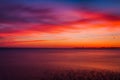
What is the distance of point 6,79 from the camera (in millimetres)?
32906

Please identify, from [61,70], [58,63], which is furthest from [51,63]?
[61,70]

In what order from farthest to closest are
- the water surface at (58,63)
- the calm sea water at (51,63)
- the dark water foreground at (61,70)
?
A: the water surface at (58,63)
the calm sea water at (51,63)
the dark water foreground at (61,70)

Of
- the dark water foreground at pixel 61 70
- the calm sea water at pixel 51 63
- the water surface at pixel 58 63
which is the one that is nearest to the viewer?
the dark water foreground at pixel 61 70

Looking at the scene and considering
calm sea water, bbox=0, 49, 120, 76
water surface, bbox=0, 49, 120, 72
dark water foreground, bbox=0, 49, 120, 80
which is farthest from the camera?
water surface, bbox=0, 49, 120, 72

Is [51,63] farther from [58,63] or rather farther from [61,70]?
[61,70]

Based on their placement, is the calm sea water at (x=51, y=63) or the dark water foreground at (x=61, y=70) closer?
the dark water foreground at (x=61, y=70)

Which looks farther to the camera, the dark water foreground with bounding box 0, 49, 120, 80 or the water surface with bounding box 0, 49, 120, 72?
the water surface with bounding box 0, 49, 120, 72

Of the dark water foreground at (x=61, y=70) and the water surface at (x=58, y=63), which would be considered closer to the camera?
the dark water foreground at (x=61, y=70)

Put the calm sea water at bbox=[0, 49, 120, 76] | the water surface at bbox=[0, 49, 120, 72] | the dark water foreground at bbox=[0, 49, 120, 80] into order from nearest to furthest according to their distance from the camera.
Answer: the dark water foreground at bbox=[0, 49, 120, 80], the calm sea water at bbox=[0, 49, 120, 76], the water surface at bbox=[0, 49, 120, 72]

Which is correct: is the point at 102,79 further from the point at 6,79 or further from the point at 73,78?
the point at 6,79

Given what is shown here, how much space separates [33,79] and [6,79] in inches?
176

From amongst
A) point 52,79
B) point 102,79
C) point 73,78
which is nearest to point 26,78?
point 52,79

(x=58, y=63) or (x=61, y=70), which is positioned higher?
(x=58, y=63)

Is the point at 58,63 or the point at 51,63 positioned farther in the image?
the point at 51,63
